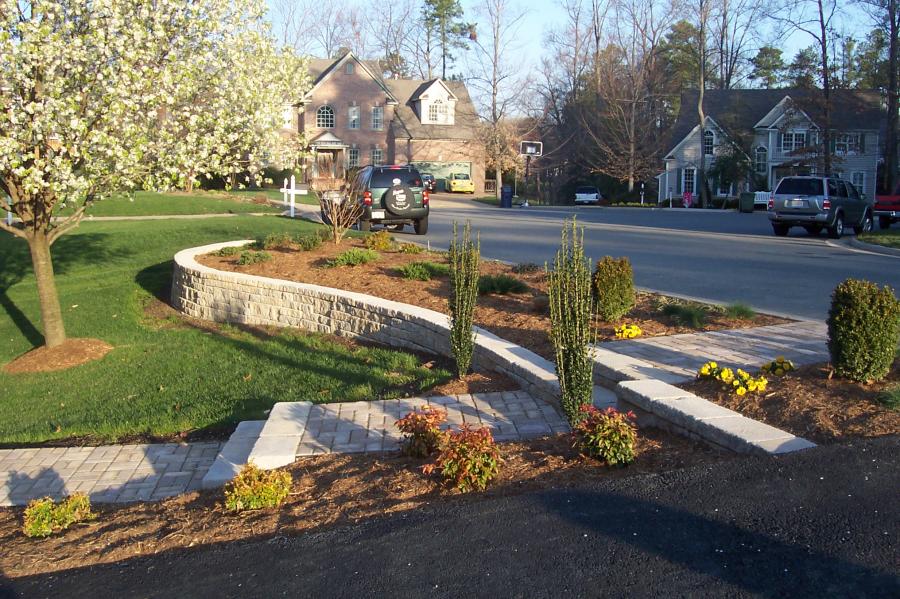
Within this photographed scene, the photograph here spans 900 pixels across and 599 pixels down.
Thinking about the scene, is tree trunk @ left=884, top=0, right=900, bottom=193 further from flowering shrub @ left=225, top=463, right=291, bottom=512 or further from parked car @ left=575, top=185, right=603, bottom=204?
flowering shrub @ left=225, top=463, right=291, bottom=512

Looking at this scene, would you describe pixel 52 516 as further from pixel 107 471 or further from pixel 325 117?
pixel 325 117

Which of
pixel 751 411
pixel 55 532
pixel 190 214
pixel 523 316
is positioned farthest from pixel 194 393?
pixel 190 214

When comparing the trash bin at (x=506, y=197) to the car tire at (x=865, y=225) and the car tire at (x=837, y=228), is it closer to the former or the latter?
the car tire at (x=865, y=225)

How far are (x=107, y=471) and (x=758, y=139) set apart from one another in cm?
5353

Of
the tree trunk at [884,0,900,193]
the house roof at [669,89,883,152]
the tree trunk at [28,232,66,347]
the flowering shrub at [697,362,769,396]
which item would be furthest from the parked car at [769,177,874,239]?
the house roof at [669,89,883,152]

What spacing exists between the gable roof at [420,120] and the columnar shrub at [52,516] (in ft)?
194

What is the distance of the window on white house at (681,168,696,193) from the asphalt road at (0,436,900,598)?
53.4m

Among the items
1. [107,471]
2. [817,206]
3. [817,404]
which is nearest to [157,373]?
[107,471]

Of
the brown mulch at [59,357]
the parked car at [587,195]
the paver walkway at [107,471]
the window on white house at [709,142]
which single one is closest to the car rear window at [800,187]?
the brown mulch at [59,357]

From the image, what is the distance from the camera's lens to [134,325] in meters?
14.6

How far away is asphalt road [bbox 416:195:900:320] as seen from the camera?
1225 cm

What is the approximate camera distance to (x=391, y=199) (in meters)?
23.1

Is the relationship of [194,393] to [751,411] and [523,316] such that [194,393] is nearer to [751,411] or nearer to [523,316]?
[523,316]

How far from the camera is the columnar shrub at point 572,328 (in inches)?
239
